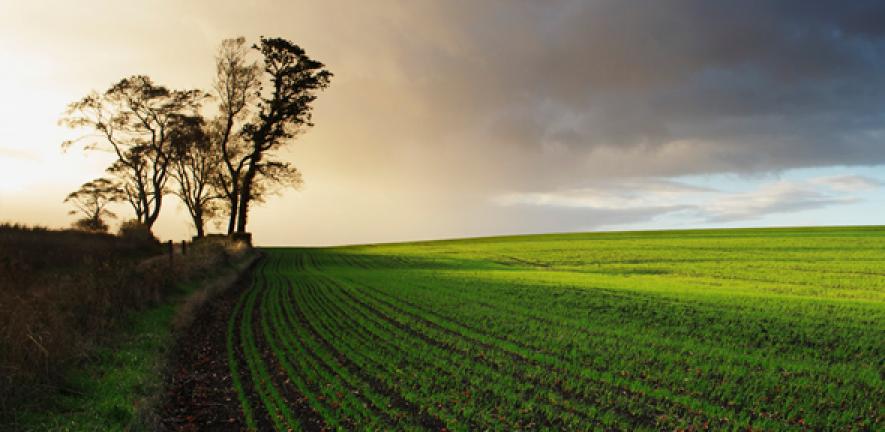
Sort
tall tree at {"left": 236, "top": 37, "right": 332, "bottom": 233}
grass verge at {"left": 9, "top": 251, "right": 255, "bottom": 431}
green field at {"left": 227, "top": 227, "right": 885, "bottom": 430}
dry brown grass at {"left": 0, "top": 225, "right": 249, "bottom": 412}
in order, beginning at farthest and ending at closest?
tall tree at {"left": 236, "top": 37, "right": 332, "bottom": 233} < green field at {"left": 227, "top": 227, "right": 885, "bottom": 430} < dry brown grass at {"left": 0, "top": 225, "right": 249, "bottom": 412} < grass verge at {"left": 9, "top": 251, "right": 255, "bottom": 431}

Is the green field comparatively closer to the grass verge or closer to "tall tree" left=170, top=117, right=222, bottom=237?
the grass verge

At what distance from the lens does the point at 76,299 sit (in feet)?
46.7

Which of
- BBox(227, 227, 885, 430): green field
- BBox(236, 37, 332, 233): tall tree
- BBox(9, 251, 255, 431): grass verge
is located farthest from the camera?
BBox(236, 37, 332, 233): tall tree

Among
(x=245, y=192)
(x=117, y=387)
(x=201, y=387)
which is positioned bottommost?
(x=201, y=387)

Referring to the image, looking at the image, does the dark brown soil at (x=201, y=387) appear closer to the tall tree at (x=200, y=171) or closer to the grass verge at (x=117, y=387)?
the grass verge at (x=117, y=387)

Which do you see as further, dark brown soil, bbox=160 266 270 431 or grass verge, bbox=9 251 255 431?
dark brown soil, bbox=160 266 270 431

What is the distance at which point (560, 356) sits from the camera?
1377 centimetres

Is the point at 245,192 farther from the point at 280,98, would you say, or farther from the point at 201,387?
the point at 201,387

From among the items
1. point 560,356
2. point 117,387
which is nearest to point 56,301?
point 117,387

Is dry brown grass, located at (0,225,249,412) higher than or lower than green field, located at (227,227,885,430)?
higher

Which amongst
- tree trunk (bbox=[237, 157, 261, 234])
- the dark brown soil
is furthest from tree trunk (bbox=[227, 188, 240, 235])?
the dark brown soil

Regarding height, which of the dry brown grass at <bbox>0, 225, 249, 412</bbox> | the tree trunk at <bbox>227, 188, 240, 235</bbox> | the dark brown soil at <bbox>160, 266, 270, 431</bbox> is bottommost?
the dark brown soil at <bbox>160, 266, 270, 431</bbox>

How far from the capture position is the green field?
10.0 metres

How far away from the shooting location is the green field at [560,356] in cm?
1001
